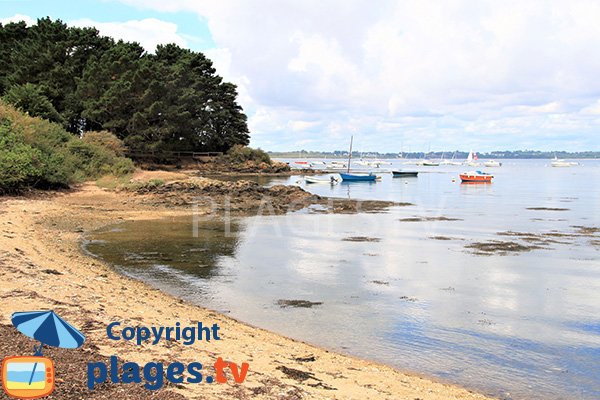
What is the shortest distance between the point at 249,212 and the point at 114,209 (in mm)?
8133

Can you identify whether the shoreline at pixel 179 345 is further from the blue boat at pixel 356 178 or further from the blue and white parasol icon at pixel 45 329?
the blue boat at pixel 356 178

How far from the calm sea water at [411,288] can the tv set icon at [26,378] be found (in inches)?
221

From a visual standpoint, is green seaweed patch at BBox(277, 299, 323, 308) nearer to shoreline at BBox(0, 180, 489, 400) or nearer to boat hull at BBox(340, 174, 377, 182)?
shoreline at BBox(0, 180, 489, 400)

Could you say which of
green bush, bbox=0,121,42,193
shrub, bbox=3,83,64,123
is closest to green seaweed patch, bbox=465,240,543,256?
green bush, bbox=0,121,42,193

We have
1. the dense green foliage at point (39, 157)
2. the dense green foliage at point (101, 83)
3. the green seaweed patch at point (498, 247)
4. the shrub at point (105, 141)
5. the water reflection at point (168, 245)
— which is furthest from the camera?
the dense green foliage at point (101, 83)

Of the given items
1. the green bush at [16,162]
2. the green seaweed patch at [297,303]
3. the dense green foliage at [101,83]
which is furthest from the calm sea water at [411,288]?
→ the dense green foliage at [101,83]

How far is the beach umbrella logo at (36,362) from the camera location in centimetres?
463

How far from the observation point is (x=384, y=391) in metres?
6.77

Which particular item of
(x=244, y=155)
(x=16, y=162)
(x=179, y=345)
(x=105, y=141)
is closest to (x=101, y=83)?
(x=105, y=141)

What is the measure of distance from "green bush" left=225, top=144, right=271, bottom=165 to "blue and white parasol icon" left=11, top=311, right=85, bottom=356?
80935 mm

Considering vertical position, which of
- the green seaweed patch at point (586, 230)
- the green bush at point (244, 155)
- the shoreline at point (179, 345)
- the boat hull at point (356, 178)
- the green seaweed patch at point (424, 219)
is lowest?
the green seaweed patch at point (586, 230)

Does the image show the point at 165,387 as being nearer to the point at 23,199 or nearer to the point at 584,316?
the point at 584,316

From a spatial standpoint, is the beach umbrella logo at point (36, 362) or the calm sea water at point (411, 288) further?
the calm sea water at point (411, 288)

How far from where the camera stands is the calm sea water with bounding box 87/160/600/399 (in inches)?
361
